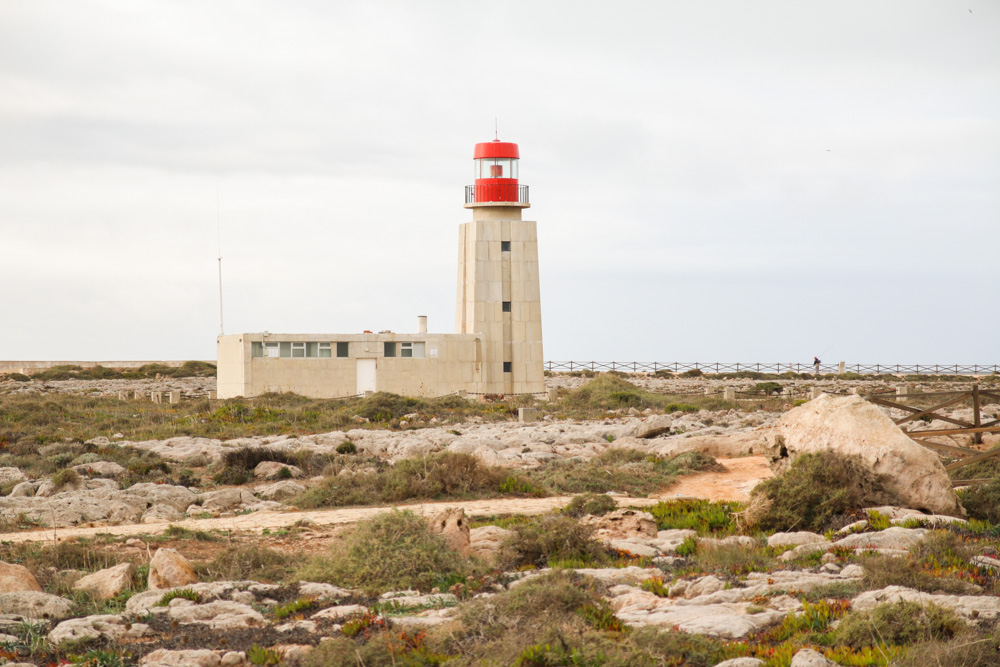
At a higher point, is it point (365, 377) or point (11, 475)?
point (365, 377)

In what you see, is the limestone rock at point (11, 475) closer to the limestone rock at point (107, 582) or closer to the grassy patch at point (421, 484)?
the grassy patch at point (421, 484)

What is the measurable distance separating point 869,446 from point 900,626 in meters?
6.79

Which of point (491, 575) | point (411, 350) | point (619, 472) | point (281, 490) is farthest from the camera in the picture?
point (411, 350)

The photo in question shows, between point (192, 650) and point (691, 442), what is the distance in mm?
16079

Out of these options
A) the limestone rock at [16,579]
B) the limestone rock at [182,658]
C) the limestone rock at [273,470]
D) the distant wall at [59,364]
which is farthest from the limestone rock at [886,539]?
the distant wall at [59,364]

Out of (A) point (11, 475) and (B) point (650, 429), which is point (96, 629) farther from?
(B) point (650, 429)

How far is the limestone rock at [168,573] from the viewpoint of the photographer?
1101 centimetres

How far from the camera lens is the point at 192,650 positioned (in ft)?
28.0

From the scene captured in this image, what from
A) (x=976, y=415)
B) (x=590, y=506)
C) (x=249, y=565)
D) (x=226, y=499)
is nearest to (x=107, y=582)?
(x=249, y=565)

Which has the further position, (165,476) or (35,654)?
(165,476)

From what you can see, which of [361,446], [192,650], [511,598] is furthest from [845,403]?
[361,446]

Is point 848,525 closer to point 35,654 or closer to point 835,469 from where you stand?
point 835,469

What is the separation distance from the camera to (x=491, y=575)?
37.1ft

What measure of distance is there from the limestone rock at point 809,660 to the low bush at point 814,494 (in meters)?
6.16
